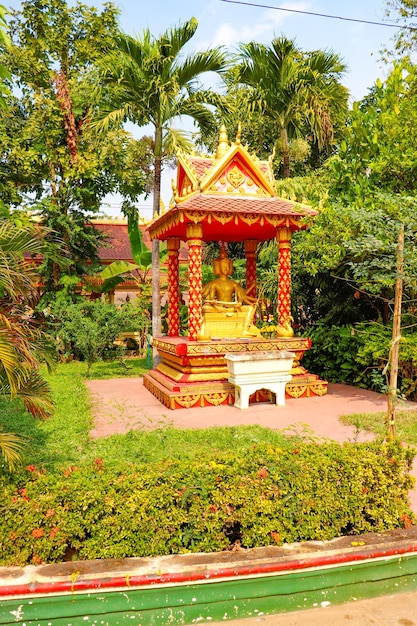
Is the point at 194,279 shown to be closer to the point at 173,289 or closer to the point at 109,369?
the point at 173,289

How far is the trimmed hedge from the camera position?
3.55 meters

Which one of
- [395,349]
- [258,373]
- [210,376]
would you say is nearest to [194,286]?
[210,376]

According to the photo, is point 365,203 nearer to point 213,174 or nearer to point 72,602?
point 213,174

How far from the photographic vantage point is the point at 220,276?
1137cm

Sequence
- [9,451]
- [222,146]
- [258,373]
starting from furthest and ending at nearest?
[222,146]
[258,373]
[9,451]

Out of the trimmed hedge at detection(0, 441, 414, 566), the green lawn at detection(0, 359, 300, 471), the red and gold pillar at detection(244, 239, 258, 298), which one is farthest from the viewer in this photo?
the red and gold pillar at detection(244, 239, 258, 298)

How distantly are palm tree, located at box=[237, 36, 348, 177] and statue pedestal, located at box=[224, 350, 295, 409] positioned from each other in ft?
29.0

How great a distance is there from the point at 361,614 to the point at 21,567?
2.30 meters

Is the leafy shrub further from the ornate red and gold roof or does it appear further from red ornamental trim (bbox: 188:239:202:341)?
red ornamental trim (bbox: 188:239:202:341)

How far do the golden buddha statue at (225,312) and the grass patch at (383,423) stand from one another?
11.0ft

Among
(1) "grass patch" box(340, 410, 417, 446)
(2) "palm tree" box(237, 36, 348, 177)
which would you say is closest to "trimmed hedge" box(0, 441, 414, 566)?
(1) "grass patch" box(340, 410, 417, 446)

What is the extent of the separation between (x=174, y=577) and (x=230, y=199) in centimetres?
784

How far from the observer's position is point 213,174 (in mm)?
10000

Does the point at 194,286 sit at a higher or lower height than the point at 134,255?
lower
